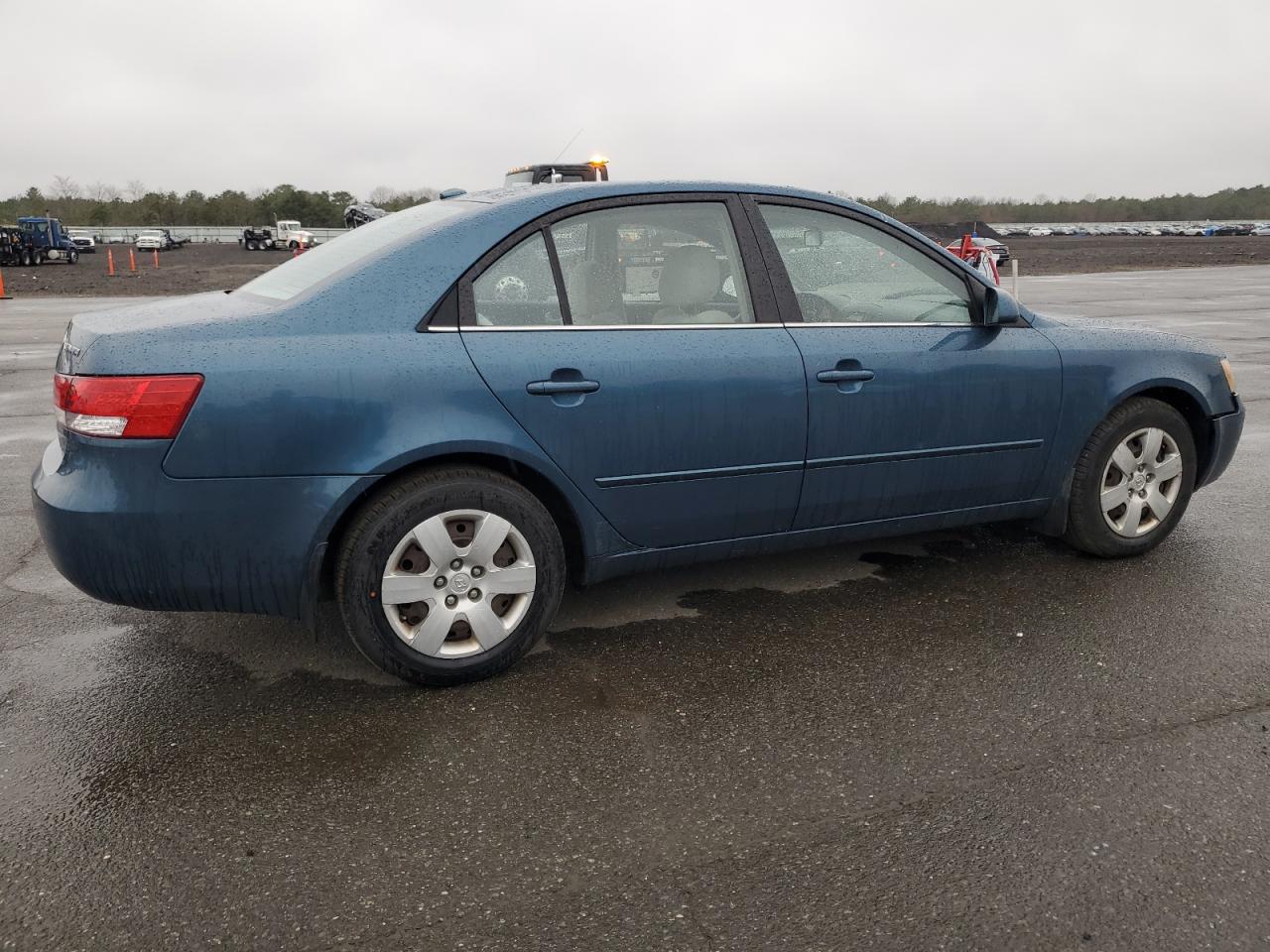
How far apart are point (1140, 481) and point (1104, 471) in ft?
0.72

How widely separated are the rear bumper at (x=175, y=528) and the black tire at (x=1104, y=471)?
298 centimetres

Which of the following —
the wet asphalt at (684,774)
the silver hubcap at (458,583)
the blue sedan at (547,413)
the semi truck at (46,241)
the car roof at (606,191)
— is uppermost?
the semi truck at (46,241)

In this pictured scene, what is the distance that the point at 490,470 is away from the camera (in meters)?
3.41

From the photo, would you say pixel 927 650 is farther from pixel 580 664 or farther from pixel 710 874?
pixel 710 874

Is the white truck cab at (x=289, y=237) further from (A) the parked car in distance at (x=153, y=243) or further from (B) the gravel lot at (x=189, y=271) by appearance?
(B) the gravel lot at (x=189, y=271)

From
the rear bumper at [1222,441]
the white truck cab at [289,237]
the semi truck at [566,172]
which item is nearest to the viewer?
the rear bumper at [1222,441]

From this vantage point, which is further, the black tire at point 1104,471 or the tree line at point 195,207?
the tree line at point 195,207

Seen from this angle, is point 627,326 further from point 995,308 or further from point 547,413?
point 995,308

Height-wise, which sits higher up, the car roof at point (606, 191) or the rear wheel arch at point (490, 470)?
the car roof at point (606, 191)

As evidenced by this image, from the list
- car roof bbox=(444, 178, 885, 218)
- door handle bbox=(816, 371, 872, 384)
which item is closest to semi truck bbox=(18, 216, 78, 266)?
car roof bbox=(444, 178, 885, 218)

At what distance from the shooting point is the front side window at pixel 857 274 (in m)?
3.92

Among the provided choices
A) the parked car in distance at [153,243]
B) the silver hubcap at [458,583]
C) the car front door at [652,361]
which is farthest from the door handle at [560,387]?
the parked car in distance at [153,243]

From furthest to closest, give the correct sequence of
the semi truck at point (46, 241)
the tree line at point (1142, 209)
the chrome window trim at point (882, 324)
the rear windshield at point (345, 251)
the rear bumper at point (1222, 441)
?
the tree line at point (1142, 209) → the semi truck at point (46, 241) → the rear bumper at point (1222, 441) → the chrome window trim at point (882, 324) → the rear windshield at point (345, 251)

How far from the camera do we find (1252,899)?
7.66 ft
